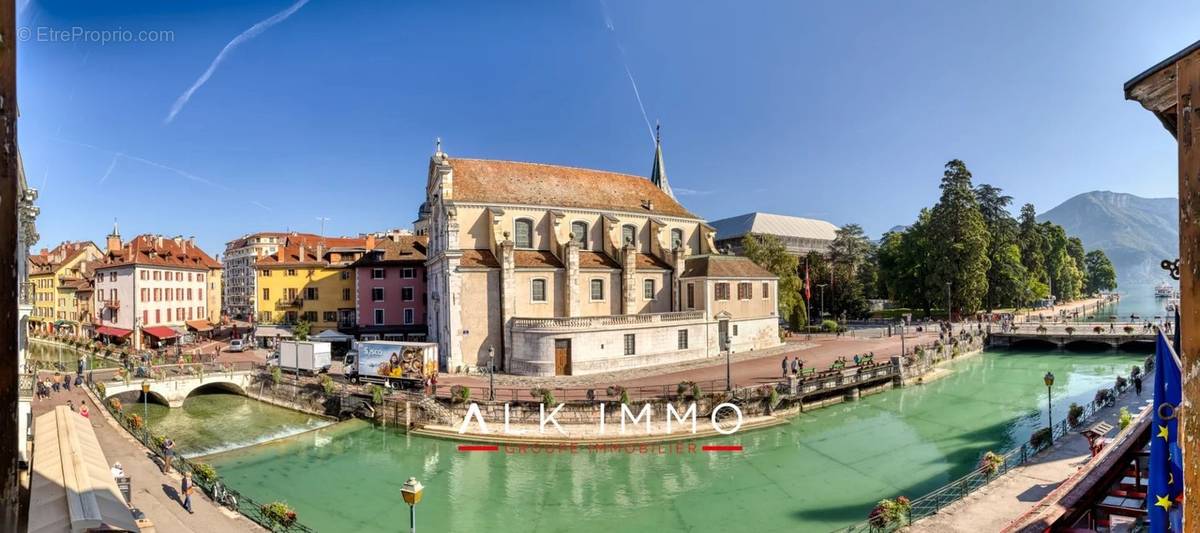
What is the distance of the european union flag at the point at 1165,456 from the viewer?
7.23 m

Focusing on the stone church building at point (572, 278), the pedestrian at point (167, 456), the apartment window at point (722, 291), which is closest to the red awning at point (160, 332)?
the stone church building at point (572, 278)

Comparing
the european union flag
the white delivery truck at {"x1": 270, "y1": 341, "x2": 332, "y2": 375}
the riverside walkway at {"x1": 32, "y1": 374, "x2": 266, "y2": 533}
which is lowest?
the riverside walkway at {"x1": 32, "y1": 374, "x2": 266, "y2": 533}

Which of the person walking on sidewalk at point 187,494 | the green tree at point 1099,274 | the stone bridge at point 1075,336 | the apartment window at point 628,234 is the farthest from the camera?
the green tree at point 1099,274

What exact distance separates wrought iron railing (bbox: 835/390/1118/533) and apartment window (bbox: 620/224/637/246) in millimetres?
25957

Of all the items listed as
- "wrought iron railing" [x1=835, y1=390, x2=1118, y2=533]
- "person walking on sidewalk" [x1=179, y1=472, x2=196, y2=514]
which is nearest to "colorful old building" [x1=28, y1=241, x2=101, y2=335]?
"person walking on sidewalk" [x1=179, y1=472, x2=196, y2=514]

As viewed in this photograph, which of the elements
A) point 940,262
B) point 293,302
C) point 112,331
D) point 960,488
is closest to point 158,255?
point 112,331

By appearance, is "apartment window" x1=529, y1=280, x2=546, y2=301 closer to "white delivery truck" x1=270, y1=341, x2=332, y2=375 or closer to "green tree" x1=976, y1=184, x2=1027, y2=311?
"white delivery truck" x1=270, y1=341, x2=332, y2=375

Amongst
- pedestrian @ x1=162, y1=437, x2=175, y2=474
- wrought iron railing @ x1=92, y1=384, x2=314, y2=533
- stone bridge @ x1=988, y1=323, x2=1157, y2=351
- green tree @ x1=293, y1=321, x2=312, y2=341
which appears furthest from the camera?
green tree @ x1=293, y1=321, x2=312, y2=341

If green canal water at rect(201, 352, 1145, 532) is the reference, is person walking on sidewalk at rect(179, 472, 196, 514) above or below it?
A: above

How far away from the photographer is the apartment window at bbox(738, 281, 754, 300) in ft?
131

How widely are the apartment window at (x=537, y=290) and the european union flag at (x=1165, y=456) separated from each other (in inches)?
1161

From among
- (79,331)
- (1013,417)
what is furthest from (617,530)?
(79,331)

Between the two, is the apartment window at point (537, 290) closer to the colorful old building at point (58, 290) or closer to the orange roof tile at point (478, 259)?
the orange roof tile at point (478, 259)

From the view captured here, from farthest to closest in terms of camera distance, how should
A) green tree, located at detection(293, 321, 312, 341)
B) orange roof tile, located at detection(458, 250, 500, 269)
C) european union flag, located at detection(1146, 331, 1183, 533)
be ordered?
green tree, located at detection(293, 321, 312, 341), orange roof tile, located at detection(458, 250, 500, 269), european union flag, located at detection(1146, 331, 1183, 533)
